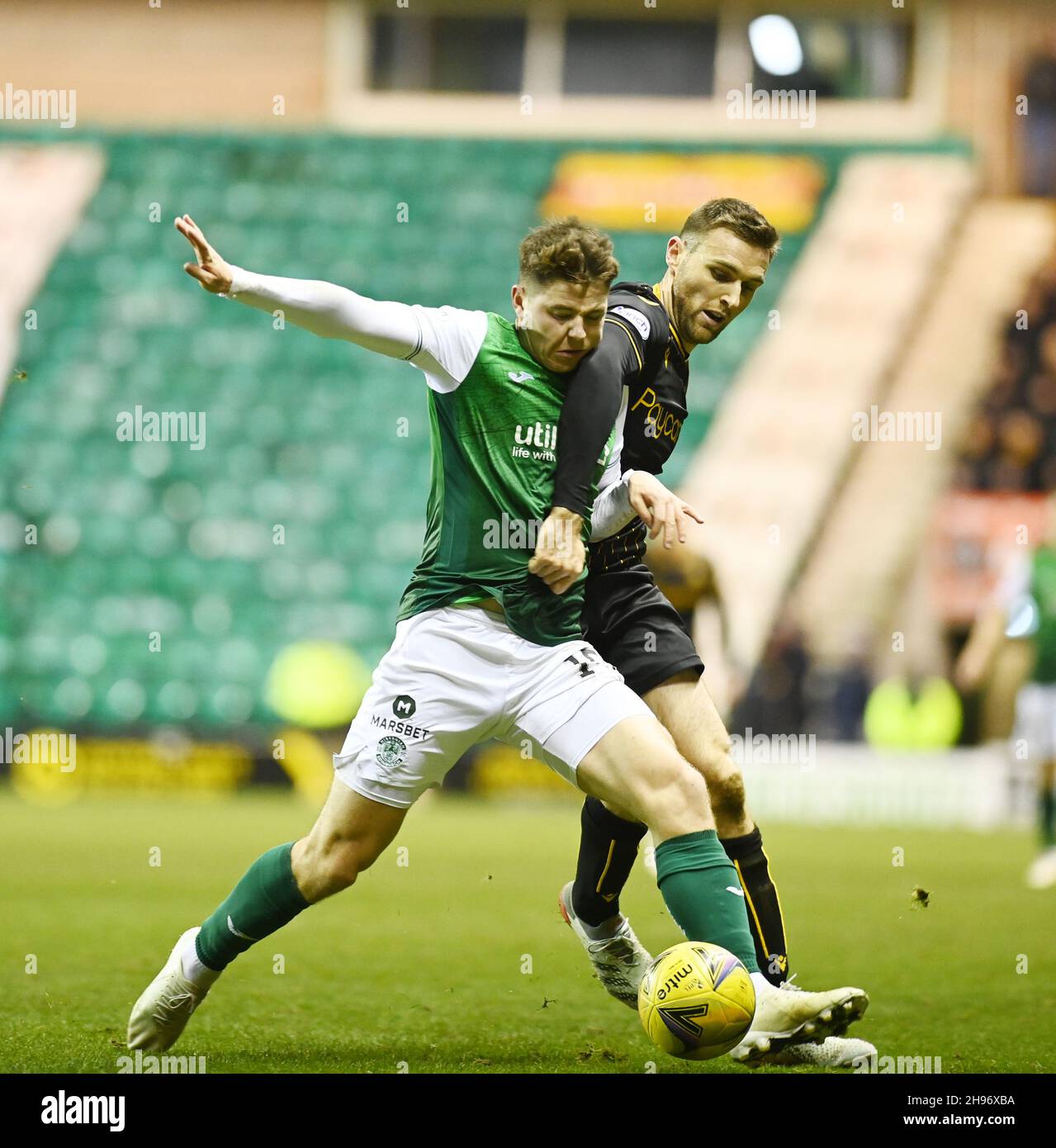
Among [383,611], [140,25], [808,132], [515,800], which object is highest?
[140,25]

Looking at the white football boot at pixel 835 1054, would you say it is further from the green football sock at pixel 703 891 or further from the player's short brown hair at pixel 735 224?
the player's short brown hair at pixel 735 224

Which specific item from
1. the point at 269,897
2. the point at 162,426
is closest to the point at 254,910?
the point at 269,897

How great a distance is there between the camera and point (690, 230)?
187 inches

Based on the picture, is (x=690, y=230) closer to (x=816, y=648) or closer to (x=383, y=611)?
(x=383, y=611)

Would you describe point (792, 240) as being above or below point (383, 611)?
above

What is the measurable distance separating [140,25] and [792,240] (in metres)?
8.71

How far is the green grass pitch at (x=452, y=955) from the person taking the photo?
465cm

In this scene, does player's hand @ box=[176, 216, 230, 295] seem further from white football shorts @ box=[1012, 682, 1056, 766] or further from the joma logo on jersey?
white football shorts @ box=[1012, 682, 1056, 766]

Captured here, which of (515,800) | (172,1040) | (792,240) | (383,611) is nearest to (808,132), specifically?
(792,240)

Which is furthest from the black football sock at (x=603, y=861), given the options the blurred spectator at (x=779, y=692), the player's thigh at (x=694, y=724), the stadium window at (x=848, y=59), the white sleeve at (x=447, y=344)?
the stadium window at (x=848, y=59)

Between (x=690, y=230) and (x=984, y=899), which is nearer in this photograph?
(x=690, y=230)

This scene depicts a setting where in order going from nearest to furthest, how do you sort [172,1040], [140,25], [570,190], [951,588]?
[172,1040]
[951,588]
[570,190]
[140,25]

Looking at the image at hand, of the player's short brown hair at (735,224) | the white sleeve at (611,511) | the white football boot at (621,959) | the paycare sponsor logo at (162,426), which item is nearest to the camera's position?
the white sleeve at (611,511)

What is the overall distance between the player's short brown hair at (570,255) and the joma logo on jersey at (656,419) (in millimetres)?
578
